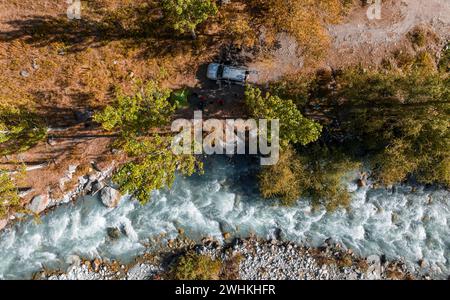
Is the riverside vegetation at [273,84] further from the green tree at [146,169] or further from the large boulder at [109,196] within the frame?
the large boulder at [109,196]

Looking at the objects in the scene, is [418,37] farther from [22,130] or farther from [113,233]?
[22,130]

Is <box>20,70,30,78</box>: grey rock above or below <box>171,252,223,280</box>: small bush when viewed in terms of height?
above

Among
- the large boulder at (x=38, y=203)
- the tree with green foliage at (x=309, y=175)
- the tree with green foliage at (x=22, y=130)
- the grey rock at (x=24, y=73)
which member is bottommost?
the large boulder at (x=38, y=203)

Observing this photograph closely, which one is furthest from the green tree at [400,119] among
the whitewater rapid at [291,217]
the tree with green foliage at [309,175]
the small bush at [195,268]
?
the small bush at [195,268]

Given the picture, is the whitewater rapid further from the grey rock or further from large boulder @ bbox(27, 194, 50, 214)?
the grey rock

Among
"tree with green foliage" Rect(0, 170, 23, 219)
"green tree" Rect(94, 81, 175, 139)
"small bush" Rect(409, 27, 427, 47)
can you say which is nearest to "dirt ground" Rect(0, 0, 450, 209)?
"small bush" Rect(409, 27, 427, 47)
